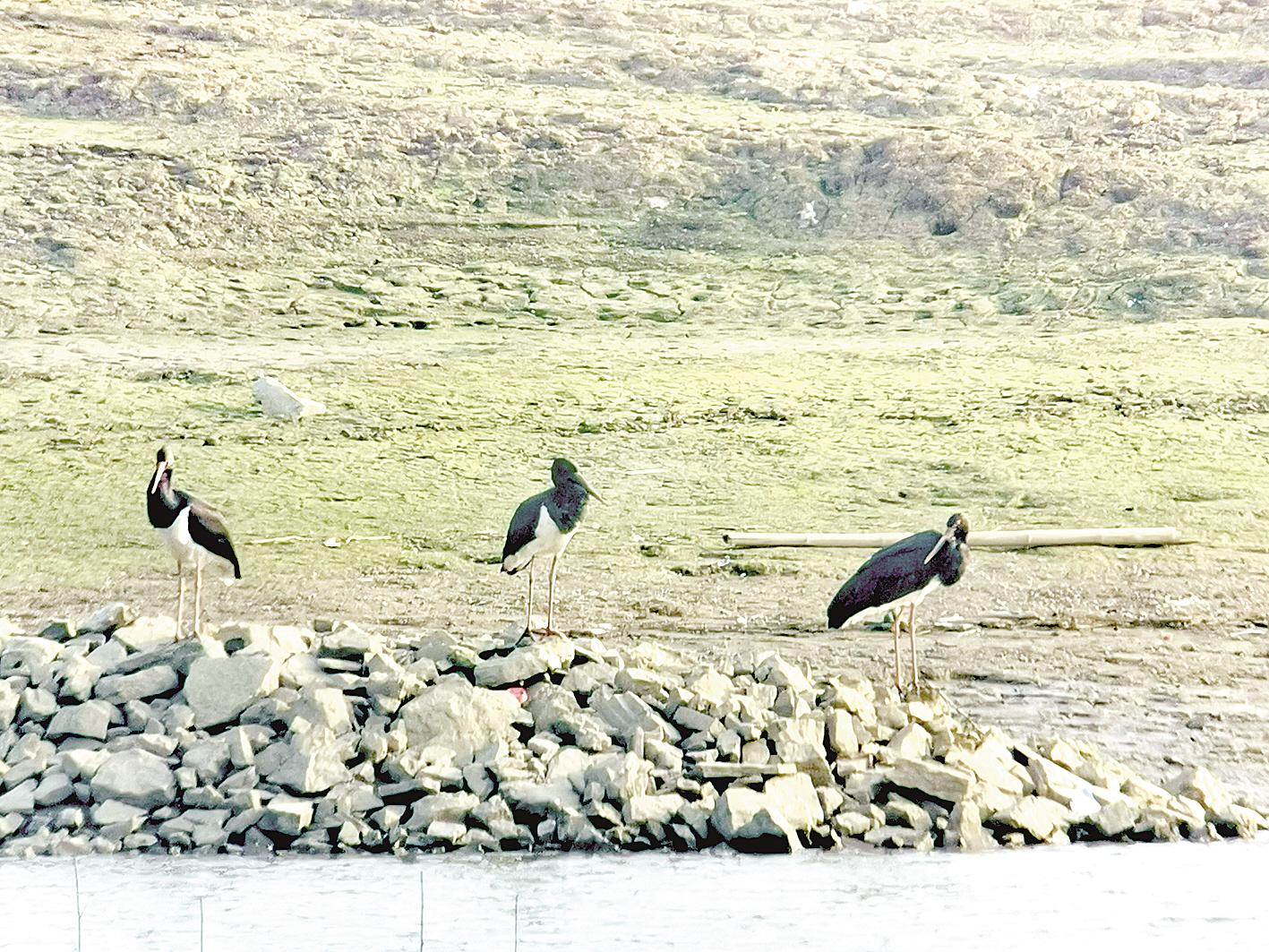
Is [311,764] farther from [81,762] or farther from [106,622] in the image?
[106,622]

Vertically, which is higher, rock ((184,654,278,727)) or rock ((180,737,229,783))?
rock ((184,654,278,727))

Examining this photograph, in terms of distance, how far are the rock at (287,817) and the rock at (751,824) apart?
1.49m

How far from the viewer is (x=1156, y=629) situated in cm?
1127

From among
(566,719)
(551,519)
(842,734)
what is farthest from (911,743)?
(551,519)

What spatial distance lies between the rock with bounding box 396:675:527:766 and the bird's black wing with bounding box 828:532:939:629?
198 centimetres

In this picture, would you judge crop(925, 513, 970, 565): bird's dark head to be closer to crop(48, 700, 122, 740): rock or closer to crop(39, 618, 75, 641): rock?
crop(48, 700, 122, 740): rock

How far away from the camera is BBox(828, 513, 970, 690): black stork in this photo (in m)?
9.26

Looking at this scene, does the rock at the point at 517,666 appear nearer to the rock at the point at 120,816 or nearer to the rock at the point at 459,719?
the rock at the point at 459,719

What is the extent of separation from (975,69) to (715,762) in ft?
59.3

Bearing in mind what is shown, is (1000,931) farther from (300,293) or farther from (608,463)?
(300,293)

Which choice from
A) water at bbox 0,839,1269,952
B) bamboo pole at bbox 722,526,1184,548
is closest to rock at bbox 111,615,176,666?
water at bbox 0,839,1269,952

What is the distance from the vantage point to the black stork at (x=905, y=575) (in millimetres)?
9258

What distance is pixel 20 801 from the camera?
25.2 ft

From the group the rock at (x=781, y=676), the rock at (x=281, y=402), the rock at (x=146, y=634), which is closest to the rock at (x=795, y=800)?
the rock at (x=781, y=676)
